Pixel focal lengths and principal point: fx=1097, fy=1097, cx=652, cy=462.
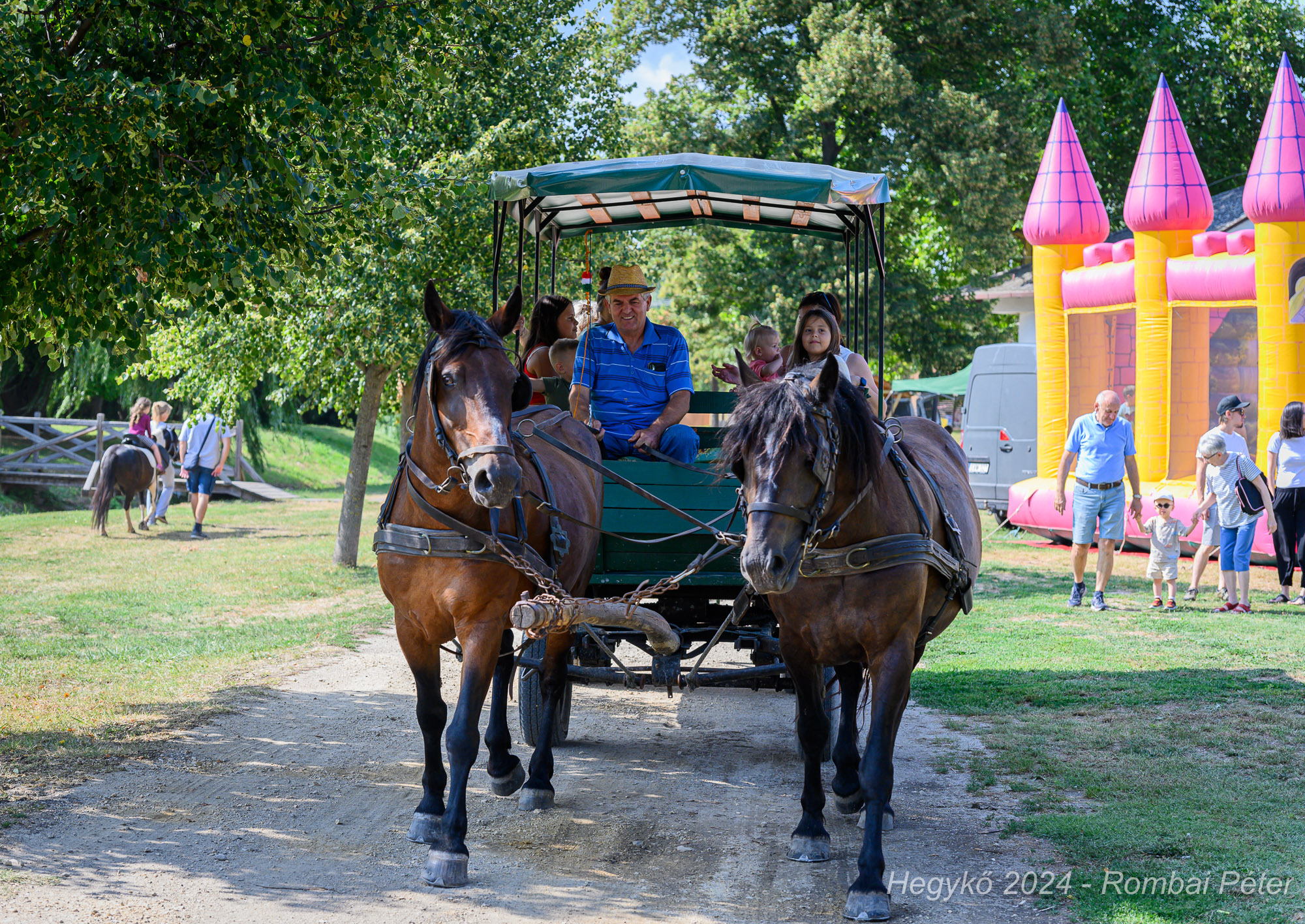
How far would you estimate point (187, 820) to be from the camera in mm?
4883

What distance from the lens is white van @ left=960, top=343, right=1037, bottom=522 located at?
60.1ft

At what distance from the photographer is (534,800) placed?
17.1ft

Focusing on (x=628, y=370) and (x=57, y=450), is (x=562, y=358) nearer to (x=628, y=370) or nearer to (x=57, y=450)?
(x=628, y=370)

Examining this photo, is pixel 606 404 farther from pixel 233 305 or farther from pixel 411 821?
pixel 411 821

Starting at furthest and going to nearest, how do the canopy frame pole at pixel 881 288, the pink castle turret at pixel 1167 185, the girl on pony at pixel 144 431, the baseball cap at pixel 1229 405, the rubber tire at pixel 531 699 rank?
the girl on pony at pixel 144 431
the pink castle turret at pixel 1167 185
the baseball cap at pixel 1229 405
the canopy frame pole at pixel 881 288
the rubber tire at pixel 531 699

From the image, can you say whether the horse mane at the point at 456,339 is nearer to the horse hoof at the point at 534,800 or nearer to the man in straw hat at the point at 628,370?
the man in straw hat at the point at 628,370

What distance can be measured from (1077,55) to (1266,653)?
20068 millimetres

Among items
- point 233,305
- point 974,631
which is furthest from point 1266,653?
point 233,305

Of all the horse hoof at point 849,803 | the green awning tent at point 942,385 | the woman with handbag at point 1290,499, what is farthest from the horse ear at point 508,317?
Answer: the green awning tent at point 942,385

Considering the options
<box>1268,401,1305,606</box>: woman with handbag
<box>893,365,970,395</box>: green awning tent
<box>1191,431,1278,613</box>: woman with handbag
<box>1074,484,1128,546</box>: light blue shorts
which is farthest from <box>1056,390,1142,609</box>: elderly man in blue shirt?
<box>893,365,970,395</box>: green awning tent

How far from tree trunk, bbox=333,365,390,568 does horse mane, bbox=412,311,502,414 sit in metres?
8.82

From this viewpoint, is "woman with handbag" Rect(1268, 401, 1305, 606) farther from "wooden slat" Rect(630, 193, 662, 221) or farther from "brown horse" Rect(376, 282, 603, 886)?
"brown horse" Rect(376, 282, 603, 886)

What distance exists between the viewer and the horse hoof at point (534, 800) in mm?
5219

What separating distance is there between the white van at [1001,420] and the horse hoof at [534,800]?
14107 mm
